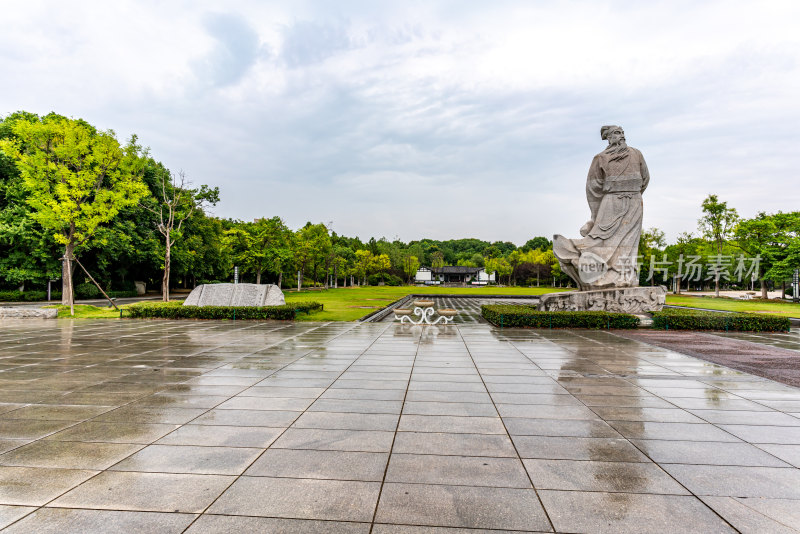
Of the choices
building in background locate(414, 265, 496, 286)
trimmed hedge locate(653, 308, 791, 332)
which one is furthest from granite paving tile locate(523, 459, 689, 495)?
building in background locate(414, 265, 496, 286)

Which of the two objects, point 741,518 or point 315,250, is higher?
point 315,250

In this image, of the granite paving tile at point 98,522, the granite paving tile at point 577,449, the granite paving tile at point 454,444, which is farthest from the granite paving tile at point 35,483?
the granite paving tile at point 577,449

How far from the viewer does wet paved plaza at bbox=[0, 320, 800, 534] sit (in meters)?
3.02

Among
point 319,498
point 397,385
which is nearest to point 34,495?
point 319,498

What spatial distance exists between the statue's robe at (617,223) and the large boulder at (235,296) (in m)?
12.3

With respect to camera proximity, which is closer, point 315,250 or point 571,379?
point 571,379

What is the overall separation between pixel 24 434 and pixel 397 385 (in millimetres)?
4498

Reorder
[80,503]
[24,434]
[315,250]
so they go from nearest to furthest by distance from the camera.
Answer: [80,503] < [24,434] < [315,250]

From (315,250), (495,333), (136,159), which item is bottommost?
(495,333)

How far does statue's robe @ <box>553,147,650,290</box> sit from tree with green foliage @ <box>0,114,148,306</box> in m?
20.0

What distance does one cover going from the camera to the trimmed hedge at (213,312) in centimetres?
1647

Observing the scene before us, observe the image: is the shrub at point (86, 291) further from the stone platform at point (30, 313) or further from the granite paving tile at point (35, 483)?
the granite paving tile at point (35, 483)

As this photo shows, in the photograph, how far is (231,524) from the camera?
2.88 metres

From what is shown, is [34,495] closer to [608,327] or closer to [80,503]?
[80,503]
